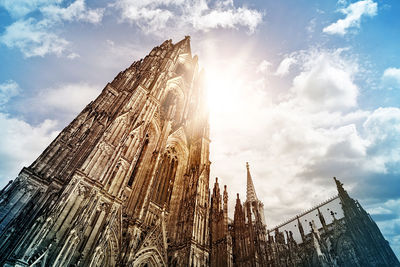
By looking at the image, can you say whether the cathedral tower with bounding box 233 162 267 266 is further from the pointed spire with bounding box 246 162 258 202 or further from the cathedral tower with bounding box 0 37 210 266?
the pointed spire with bounding box 246 162 258 202

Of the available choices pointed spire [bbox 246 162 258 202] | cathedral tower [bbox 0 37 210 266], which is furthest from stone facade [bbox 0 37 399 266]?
pointed spire [bbox 246 162 258 202]

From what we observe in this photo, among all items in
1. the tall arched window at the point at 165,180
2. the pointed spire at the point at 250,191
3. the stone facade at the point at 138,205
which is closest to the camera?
the stone facade at the point at 138,205

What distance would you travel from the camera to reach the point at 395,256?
20859mm

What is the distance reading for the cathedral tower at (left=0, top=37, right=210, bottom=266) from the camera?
805cm

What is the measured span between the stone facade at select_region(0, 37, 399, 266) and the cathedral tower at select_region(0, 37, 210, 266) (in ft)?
0.16

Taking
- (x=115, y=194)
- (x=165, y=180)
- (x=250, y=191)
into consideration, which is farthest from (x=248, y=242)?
(x=250, y=191)

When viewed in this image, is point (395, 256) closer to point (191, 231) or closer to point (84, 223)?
point (191, 231)

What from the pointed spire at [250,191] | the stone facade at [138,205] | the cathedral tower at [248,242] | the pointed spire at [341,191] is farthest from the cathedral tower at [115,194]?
the pointed spire at [250,191]

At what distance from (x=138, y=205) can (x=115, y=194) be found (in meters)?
2.77

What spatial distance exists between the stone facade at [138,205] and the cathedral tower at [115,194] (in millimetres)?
49

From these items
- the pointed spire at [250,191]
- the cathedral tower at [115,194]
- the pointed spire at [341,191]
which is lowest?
the cathedral tower at [115,194]

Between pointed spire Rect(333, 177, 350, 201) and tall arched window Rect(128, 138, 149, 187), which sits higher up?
pointed spire Rect(333, 177, 350, 201)

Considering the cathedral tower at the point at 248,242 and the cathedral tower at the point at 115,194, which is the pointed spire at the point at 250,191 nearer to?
the cathedral tower at the point at 115,194

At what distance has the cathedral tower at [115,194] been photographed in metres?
8.05
